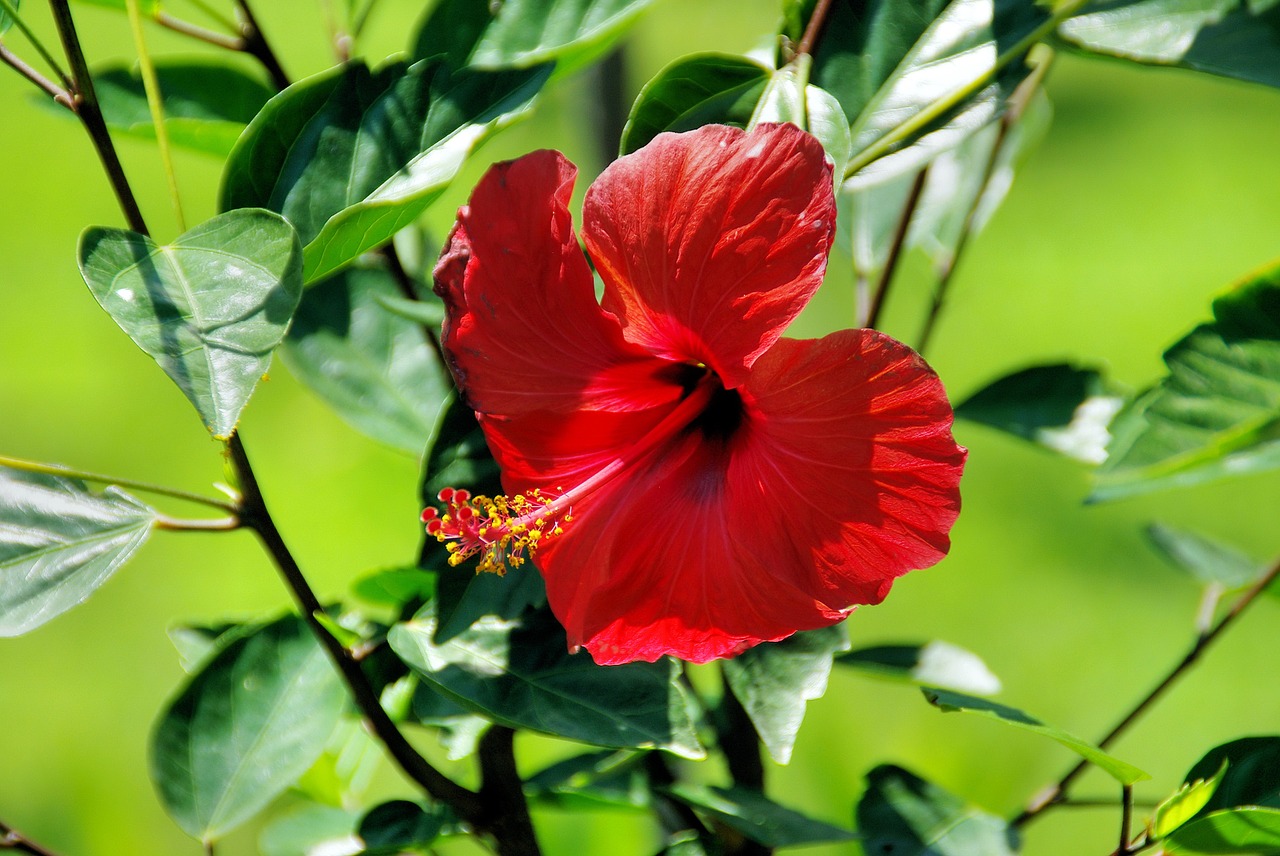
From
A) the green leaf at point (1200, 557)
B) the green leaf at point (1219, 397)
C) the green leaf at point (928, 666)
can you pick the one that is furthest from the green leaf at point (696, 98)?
the green leaf at point (1200, 557)

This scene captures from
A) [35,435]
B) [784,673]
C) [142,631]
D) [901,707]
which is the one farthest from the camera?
[35,435]

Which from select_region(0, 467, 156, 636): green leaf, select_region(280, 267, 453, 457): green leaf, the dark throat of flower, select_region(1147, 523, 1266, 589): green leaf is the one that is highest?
the dark throat of flower

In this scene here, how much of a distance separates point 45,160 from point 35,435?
1.13 meters

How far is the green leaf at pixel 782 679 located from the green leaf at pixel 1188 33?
0.44 metres

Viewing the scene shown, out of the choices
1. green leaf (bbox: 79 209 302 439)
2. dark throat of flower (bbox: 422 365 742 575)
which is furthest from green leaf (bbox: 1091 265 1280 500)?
green leaf (bbox: 79 209 302 439)

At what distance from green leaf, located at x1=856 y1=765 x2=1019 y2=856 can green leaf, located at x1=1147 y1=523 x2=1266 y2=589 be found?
416 millimetres

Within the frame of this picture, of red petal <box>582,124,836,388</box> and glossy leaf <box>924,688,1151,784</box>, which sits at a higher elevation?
red petal <box>582,124,836,388</box>

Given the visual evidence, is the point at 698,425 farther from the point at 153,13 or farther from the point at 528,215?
the point at 153,13

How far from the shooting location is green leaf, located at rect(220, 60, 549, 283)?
2.21ft

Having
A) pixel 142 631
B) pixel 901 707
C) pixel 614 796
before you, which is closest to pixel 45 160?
pixel 142 631

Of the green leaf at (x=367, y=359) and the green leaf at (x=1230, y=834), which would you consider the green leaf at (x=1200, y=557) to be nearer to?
the green leaf at (x=1230, y=834)

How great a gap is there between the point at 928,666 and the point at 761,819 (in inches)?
10.0

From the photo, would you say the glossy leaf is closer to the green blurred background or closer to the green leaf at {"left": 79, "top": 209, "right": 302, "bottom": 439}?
the green leaf at {"left": 79, "top": 209, "right": 302, "bottom": 439}

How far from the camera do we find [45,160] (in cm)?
350
